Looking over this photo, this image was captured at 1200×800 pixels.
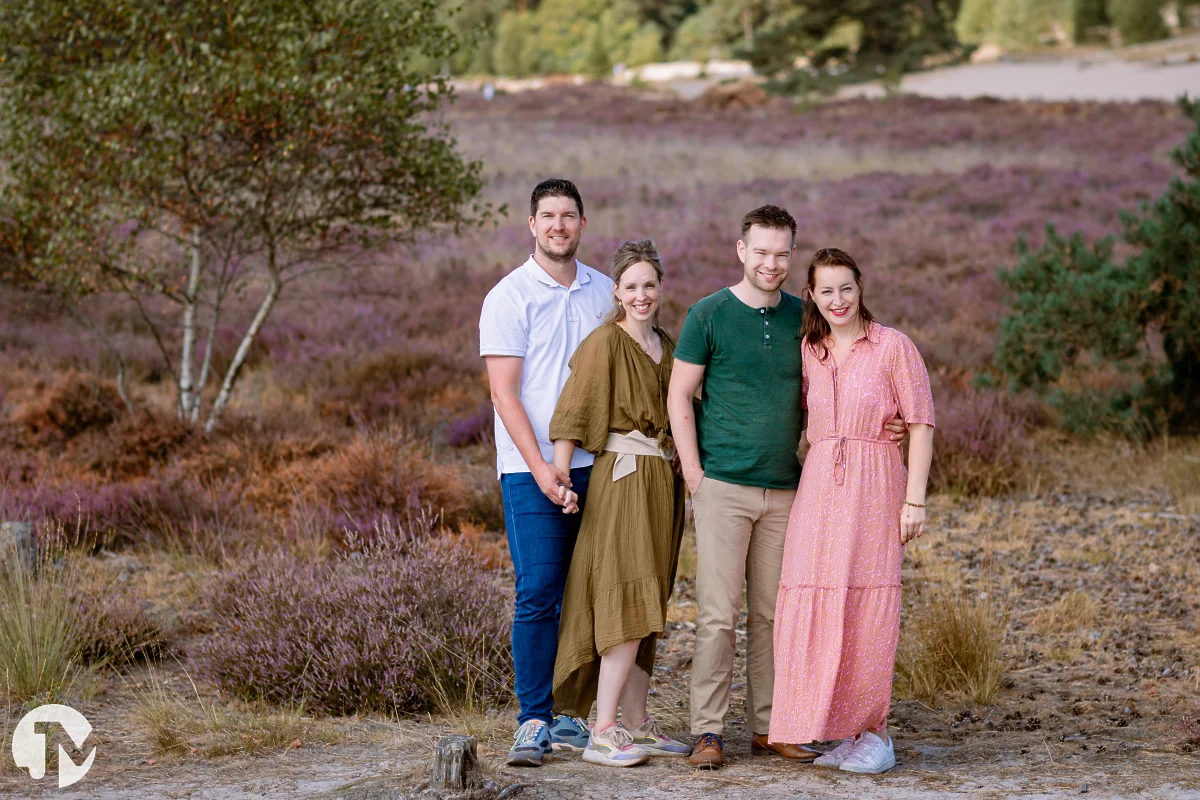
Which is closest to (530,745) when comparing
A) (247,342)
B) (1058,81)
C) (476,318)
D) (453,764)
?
(453,764)

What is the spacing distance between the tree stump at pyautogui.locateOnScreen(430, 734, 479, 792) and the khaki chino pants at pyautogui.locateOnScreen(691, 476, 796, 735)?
0.80 meters

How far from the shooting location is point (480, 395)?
11406mm

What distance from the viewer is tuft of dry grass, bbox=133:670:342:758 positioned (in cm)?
456

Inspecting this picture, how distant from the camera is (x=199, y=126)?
8797mm

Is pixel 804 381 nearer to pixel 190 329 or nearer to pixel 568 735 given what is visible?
pixel 568 735

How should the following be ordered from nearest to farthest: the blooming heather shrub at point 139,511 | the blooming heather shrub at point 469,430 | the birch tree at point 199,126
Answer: the blooming heather shrub at point 139,511
the birch tree at point 199,126
the blooming heather shrub at point 469,430

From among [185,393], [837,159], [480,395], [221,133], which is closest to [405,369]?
[480,395]

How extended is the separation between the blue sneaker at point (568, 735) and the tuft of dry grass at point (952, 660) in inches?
66.3

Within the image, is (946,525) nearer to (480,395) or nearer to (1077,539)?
(1077,539)

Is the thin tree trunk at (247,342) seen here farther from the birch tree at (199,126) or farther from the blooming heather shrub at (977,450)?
the blooming heather shrub at (977,450)

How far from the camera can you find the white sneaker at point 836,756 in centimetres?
417

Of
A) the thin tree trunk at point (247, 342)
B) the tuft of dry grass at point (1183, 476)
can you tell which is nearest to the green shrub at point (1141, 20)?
the tuft of dry grass at point (1183, 476)

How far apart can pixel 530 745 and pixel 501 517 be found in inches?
161

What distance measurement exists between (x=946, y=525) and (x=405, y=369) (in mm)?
5729
